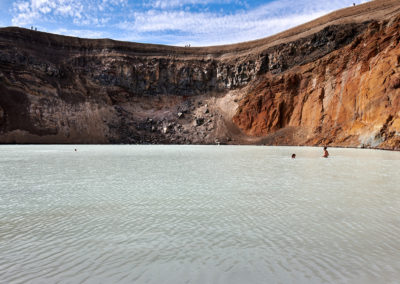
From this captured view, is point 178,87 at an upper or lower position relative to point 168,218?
upper

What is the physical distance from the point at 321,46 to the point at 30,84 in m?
49.4

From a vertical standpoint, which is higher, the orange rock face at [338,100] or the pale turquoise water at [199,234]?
the orange rock face at [338,100]

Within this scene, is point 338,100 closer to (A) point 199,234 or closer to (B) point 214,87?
(B) point 214,87

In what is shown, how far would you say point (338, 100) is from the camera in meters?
42.5

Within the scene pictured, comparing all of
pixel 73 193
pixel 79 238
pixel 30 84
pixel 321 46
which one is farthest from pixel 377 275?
pixel 30 84

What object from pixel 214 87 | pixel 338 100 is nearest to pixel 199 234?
pixel 338 100

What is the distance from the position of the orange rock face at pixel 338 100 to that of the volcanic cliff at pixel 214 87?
17cm

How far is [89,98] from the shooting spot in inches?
2296

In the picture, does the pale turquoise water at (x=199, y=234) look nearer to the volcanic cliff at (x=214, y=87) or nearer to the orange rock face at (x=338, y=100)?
the orange rock face at (x=338, y=100)

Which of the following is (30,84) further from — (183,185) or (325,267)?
(325,267)

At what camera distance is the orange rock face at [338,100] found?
33.0 metres

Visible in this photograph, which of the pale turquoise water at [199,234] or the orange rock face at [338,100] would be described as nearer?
the pale turquoise water at [199,234]

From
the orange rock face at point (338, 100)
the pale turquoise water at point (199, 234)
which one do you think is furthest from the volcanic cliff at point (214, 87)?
the pale turquoise water at point (199, 234)

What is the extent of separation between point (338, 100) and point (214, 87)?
28.2m
